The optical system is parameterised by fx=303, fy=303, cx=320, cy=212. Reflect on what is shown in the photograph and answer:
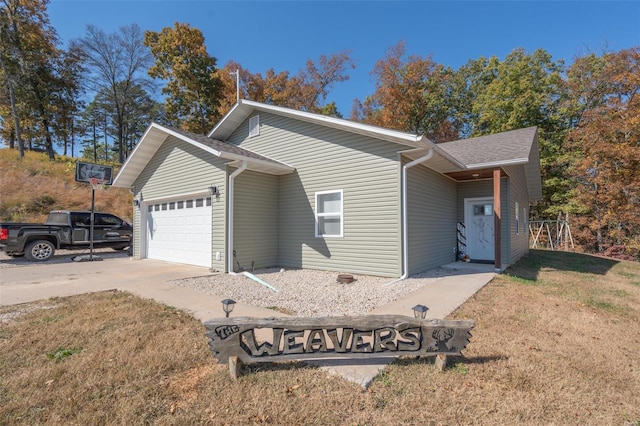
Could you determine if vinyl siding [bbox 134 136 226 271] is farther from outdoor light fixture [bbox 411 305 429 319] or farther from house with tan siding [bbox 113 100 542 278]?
outdoor light fixture [bbox 411 305 429 319]

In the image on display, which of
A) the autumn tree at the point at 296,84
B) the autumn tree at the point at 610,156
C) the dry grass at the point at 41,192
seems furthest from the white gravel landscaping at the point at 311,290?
the autumn tree at the point at 296,84

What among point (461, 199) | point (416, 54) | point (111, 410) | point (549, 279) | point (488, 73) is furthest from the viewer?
point (488, 73)

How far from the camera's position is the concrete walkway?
4.42 meters

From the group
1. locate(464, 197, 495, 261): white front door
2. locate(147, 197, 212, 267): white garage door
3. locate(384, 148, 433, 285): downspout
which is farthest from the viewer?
locate(464, 197, 495, 261): white front door

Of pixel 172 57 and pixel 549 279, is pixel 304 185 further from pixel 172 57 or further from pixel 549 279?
pixel 172 57

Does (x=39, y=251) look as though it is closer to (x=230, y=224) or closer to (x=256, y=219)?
(x=230, y=224)

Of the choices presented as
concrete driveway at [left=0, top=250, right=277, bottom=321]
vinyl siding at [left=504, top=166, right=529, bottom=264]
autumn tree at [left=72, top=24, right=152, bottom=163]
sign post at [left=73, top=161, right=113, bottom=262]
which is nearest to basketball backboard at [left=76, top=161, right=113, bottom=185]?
sign post at [left=73, top=161, right=113, bottom=262]

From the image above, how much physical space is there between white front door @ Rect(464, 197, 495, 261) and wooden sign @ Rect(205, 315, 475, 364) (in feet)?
28.3

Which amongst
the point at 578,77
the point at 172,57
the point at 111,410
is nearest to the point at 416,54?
the point at 578,77

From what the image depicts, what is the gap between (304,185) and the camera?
8.84 m

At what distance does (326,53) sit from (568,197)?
1845 centimetres

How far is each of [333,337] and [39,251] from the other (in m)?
12.3

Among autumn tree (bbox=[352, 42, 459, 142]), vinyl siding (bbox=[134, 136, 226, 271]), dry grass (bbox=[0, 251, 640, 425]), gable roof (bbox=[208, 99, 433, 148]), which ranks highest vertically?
autumn tree (bbox=[352, 42, 459, 142])

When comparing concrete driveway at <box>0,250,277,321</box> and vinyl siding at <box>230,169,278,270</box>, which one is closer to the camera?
concrete driveway at <box>0,250,277,321</box>
